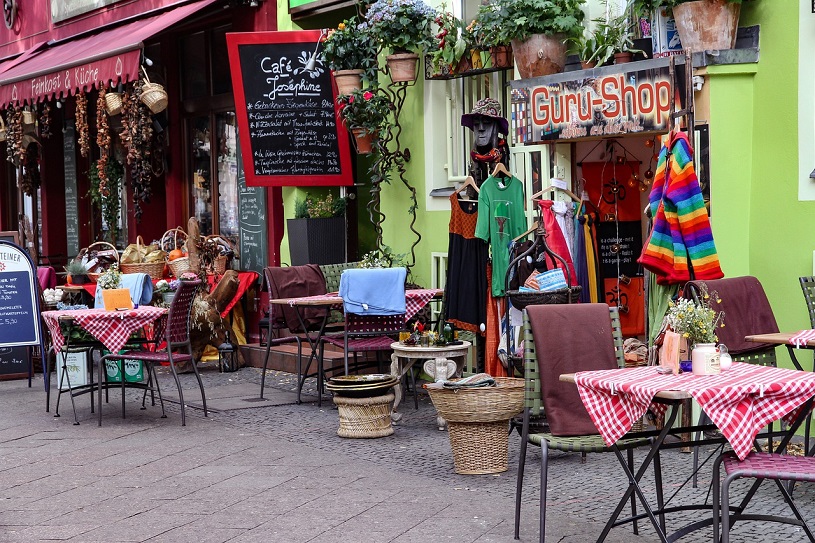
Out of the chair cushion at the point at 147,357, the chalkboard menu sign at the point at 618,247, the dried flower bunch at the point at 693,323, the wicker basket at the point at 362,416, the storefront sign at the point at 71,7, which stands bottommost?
the wicker basket at the point at 362,416

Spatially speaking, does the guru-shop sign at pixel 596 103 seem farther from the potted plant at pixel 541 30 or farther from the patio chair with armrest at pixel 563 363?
the patio chair with armrest at pixel 563 363

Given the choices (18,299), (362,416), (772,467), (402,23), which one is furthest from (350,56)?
(772,467)

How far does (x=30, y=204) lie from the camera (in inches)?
822

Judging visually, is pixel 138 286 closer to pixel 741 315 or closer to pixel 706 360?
pixel 741 315

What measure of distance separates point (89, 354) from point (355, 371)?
2.34 meters

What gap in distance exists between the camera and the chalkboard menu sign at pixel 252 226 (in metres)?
13.7

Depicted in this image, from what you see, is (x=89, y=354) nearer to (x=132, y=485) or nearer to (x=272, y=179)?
(x=272, y=179)

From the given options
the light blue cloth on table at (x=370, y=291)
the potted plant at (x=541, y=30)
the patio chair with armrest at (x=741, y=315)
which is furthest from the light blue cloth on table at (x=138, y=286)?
the patio chair with armrest at (x=741, y=315)

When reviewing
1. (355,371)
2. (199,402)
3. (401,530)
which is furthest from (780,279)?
(199,402)

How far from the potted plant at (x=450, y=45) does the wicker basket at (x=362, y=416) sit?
3.26 meters

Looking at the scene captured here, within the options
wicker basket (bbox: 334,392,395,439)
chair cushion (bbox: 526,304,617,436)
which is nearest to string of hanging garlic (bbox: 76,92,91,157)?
wicker basket (bbox: 334,392,395,439)

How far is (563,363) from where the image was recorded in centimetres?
593

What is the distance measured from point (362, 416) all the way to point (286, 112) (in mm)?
4437

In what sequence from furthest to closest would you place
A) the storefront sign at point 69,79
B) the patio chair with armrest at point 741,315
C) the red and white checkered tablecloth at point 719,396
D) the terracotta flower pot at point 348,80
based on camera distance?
the storefront sign at point 69,79
the terracotta flower pot at point 348,80
the patio chair with armrest at point 741,315
the red and white checkered tablecloth at point 719,396
